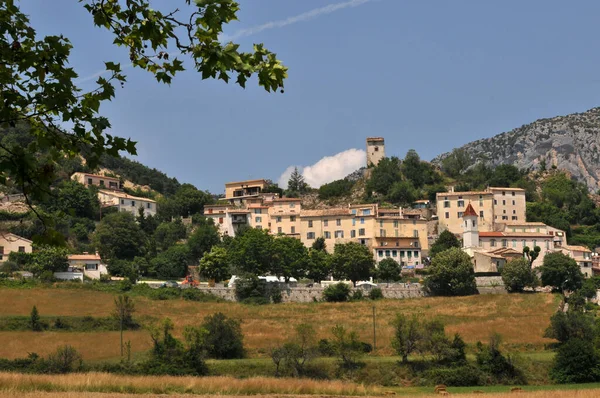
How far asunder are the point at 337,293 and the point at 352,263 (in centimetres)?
763

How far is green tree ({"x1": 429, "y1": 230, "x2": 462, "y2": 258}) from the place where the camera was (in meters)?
97.6

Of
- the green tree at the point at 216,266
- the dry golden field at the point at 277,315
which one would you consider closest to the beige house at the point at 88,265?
the dry golden field at the point at 277,315

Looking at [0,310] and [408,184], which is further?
[408,184]

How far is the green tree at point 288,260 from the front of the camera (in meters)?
86.0

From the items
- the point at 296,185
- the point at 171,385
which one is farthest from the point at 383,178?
the point at 171,385

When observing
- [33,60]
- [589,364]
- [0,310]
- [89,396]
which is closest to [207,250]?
[0,310]

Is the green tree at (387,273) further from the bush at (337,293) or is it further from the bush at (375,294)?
the bush at (337,293)

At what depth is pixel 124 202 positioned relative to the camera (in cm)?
11362

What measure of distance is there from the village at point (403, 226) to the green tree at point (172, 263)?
6554mm

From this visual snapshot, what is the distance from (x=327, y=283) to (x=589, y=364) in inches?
1458

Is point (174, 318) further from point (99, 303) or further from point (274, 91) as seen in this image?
point (274, 91)

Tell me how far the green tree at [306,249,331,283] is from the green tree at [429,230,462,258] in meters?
15.9

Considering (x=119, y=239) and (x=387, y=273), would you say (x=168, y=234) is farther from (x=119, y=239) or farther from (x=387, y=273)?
(x=387, y=273)

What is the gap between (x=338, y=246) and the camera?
8894 centimetres
